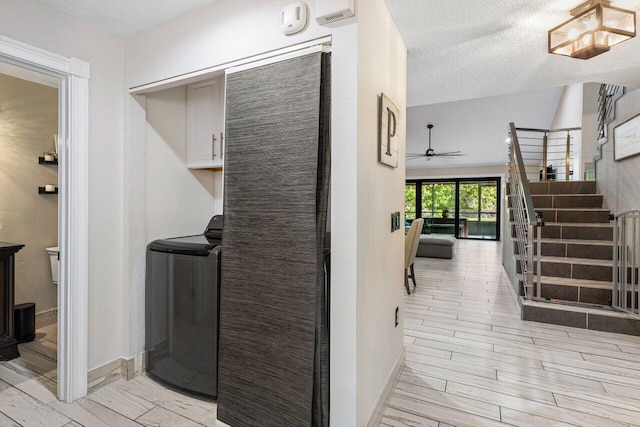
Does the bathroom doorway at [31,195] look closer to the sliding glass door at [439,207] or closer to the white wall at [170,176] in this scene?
the white wall at [170,176]

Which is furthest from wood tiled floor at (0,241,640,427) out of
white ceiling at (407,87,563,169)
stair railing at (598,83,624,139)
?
white ceiling at (407,87,563,169)

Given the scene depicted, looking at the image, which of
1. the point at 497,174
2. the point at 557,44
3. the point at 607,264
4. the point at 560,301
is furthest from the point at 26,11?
the point at 497,174

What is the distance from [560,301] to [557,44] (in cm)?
258

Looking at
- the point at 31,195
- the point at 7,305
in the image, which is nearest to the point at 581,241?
the point at 7,305

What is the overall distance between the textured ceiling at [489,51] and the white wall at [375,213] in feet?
0.80

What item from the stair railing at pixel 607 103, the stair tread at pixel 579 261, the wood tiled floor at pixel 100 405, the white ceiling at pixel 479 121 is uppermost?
the white ceiling at pixel 479 121

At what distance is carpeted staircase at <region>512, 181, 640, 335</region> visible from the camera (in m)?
3.18

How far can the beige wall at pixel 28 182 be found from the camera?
318cm

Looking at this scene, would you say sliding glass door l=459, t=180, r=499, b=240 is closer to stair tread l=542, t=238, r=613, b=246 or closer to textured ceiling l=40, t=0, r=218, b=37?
stair tread l=542, t=238, r=613, b=246

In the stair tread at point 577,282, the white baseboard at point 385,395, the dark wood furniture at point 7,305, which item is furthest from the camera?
the stair tread at point 577,282

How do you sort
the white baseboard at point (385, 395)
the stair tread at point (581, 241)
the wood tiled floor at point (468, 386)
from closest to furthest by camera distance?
the white baseboard at point (385, 395) → the wood tiled floor at point (468, 386) → the stair tread at point (581, 241)

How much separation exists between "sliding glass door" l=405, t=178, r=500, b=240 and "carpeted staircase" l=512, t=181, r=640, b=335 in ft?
20.0

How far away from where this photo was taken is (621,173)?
4023 millimetres

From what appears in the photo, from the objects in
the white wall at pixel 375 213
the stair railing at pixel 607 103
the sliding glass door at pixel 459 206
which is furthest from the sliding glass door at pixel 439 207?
the white wall at pixel 375 213
